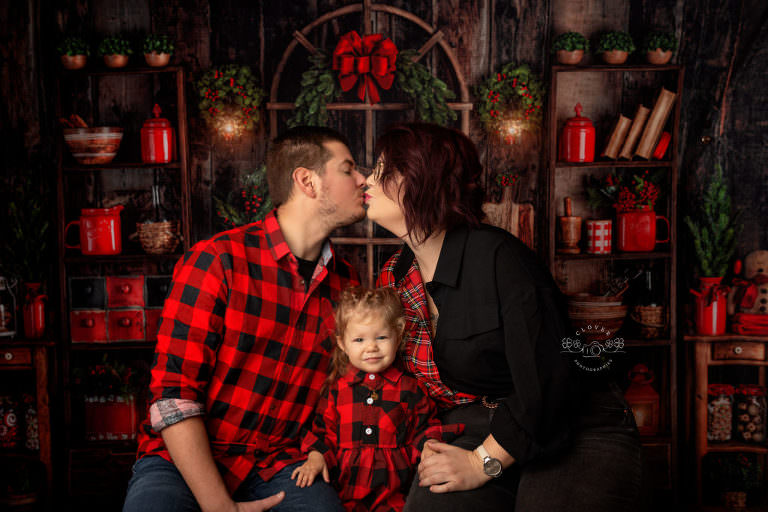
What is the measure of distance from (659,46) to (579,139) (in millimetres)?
662

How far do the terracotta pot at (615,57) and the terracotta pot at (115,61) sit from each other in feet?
8.75

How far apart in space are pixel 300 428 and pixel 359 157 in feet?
6.18

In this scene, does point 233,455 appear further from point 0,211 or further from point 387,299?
point 0,211

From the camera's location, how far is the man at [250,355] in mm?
1930

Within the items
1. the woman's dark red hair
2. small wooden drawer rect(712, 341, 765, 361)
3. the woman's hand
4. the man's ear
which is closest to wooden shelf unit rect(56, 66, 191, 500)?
the man's ear

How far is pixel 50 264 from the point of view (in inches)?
142

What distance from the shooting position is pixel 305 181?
7.64 ft

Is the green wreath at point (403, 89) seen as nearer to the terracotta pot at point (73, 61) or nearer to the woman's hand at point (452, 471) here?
the terracotta pot at point (73, 61)

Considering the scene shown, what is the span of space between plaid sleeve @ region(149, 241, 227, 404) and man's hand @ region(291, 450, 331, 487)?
16.0 inches

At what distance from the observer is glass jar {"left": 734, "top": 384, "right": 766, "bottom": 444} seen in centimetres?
341

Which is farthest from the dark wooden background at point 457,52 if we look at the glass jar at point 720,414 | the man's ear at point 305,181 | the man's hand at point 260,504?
the man's hand at point 260,504

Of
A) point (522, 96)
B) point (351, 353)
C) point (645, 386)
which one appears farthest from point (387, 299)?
point (645, 386)

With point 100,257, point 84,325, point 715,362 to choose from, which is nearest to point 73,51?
point 100,257

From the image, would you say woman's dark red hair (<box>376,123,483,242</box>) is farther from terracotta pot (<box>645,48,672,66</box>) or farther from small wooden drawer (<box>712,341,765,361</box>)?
small wooden drawer (<box>712,341,765,361</box>)
